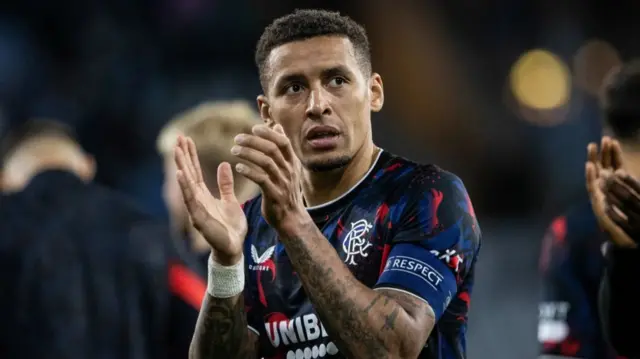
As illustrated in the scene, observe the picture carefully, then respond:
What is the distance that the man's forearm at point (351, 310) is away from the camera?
2.52 m

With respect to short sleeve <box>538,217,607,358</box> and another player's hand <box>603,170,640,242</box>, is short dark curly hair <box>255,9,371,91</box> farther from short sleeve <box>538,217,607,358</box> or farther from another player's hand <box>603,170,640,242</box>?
short sleeve <box>538,217,607,358</box>

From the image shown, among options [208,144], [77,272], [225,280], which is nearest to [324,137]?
[225,280]

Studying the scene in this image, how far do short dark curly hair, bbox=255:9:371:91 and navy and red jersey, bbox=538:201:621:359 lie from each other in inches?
Answer: 64.1

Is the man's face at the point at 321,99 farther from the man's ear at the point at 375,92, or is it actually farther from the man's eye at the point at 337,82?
the man's ear at the point at 375,92

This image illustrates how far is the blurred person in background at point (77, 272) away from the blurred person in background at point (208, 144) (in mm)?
700

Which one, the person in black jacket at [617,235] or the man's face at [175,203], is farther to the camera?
the man's face at [175,203]

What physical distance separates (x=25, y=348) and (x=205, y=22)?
8.56 meters

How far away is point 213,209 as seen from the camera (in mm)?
2795

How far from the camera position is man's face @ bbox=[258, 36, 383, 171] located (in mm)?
2930

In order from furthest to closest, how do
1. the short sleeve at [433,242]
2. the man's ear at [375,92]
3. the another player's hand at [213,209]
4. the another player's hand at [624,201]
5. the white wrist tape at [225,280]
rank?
the another player's hand at [624,201]
the man's ear at [375,92]
the white wrist tape at [225,280]
the another player's hand at [213,209]
the short sleeve at [433,242]

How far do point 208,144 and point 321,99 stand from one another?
1.88 meters

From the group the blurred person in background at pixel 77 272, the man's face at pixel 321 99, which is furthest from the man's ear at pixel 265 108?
the blurred person in background at pixel 77 272

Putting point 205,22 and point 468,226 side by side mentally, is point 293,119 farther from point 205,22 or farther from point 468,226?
point 205,22

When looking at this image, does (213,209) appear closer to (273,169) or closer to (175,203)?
(273,169)
